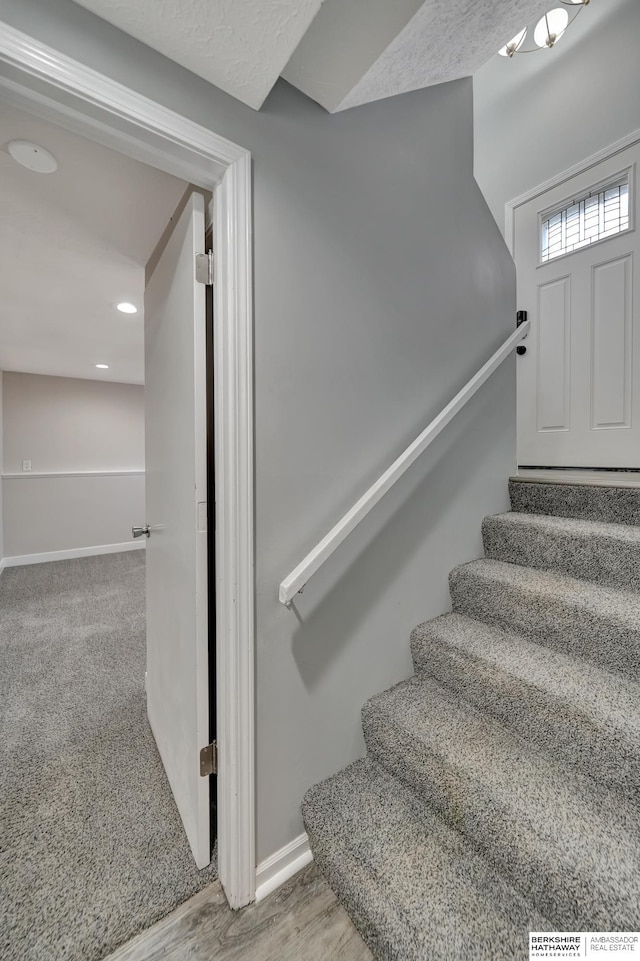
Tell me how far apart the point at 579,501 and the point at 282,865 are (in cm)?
178

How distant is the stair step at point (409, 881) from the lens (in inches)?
31.8

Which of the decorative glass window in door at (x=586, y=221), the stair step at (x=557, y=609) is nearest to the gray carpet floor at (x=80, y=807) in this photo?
the stair step at (x=557, y=609)

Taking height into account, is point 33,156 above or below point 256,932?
above

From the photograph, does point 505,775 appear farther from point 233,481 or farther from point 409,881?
point 233,481

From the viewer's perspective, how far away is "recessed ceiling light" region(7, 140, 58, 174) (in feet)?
3.80

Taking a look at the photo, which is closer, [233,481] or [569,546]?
[233,481]

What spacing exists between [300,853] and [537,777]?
2.47ft

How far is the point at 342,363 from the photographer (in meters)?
1.23

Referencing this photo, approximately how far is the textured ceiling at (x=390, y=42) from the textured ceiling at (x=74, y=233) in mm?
589

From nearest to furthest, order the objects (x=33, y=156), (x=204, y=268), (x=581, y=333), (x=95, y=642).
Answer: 1. (x=204, y=268)
2. (x=33, y=156)
3. (x=581, y=333)
4. (x=95, y=642)

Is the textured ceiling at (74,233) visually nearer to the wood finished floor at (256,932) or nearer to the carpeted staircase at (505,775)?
the carpeted staircase at (505,775)

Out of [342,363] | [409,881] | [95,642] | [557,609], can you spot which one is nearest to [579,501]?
[557,609]

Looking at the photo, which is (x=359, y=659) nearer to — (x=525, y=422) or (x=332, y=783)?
(x=332, y=783)

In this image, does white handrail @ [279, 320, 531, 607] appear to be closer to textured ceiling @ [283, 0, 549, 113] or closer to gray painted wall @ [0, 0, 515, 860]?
gray painted wall @ [0, 0, 515, 860]
